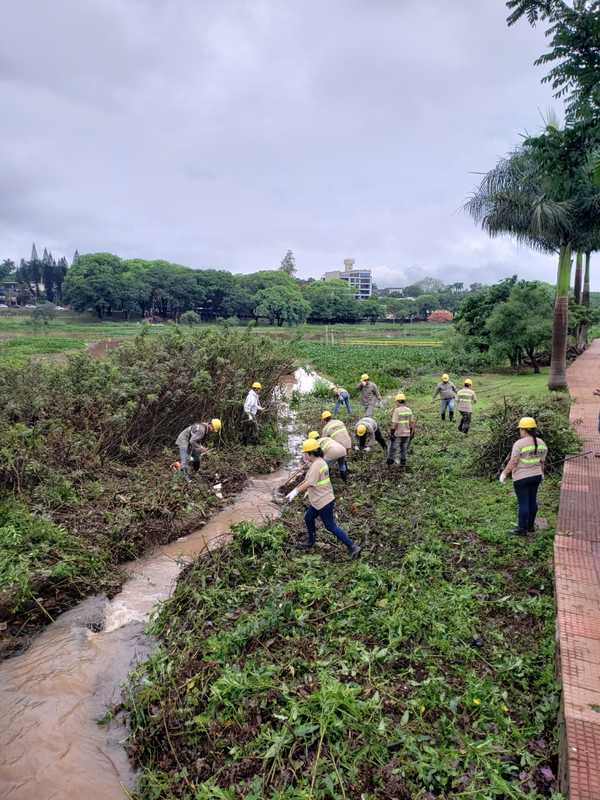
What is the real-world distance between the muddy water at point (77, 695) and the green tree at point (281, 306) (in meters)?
70.2

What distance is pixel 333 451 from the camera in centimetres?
873

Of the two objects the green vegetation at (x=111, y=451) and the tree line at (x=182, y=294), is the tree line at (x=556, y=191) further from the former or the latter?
the tree line at (x=182, y=294)

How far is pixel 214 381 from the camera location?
43.7 ft

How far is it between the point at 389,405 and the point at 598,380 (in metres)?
7.44

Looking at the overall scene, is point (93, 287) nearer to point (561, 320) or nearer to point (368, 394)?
point (561, 320)

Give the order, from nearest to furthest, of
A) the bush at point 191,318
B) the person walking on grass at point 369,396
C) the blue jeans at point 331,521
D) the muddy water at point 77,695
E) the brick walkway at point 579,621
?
the brick walkway at point 579,621, the muddy water at point 77,695, the blue jeans at point 331,521, the person walking on grass at point 369,396, the bush at point 191,318

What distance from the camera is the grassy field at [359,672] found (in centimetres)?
377

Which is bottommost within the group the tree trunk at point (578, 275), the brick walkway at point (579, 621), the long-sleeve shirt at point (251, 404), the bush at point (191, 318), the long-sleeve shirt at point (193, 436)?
the brick walkway at point (579, 621)

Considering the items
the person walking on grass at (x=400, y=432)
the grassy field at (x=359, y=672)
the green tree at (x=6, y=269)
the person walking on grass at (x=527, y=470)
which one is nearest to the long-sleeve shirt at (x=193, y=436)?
the grassy field at (x=359, y=672)

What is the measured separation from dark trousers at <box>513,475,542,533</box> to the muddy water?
428cm

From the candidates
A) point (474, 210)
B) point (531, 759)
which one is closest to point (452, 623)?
point (531, 759)

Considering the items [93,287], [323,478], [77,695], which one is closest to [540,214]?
[323,478]

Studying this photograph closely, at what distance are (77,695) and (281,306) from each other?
241 ft

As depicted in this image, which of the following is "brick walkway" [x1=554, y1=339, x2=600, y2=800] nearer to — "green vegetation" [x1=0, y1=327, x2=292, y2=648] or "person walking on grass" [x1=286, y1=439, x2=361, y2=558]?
"person walking on grass" [x1=286, y1=439, x2=361, y2=558]
